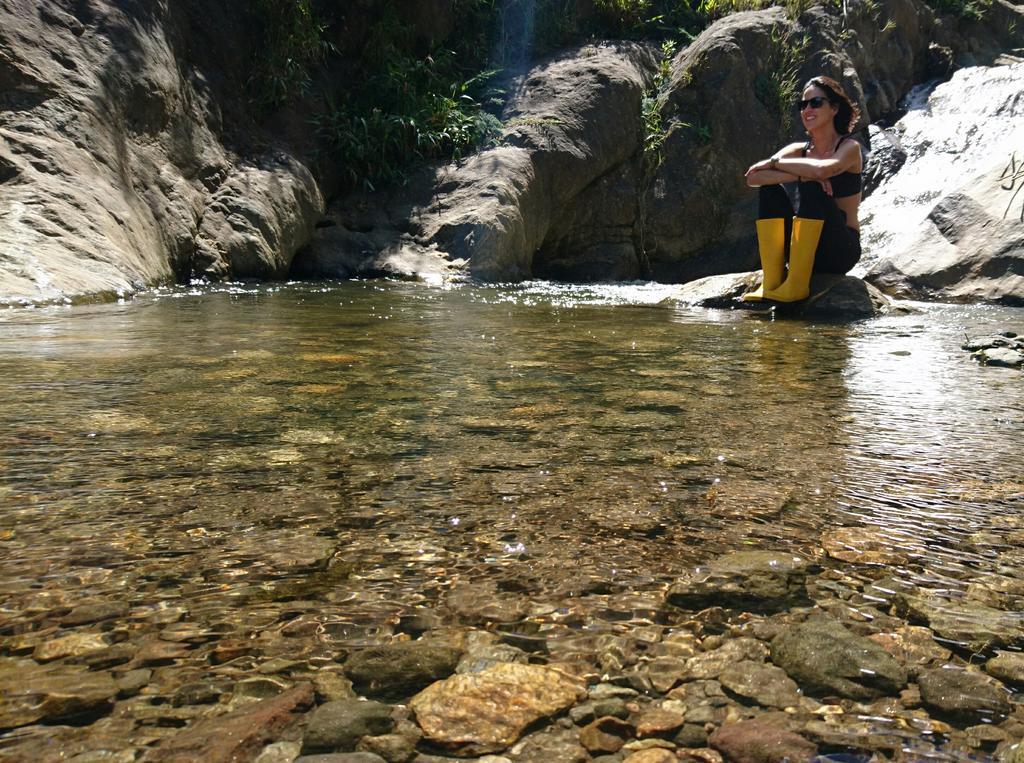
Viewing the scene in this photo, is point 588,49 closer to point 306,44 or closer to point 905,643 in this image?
point 306,44

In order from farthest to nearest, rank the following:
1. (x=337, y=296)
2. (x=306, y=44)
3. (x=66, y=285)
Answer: (x=306, y=44) → (x=337, y=296) → (x=66, y=285)

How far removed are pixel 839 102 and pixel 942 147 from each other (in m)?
6.41

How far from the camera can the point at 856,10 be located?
491 inches

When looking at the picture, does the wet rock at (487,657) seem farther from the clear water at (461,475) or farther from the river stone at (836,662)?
the river stone at (836,662)

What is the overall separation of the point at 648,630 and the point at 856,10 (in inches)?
545

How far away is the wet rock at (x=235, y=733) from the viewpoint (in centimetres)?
90

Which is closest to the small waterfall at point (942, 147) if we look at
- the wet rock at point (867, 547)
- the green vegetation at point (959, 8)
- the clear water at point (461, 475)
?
the green vegetation at point (959, 8)

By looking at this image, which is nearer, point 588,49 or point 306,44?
point 306,44

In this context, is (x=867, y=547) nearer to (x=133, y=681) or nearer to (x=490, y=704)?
(x=490, y=704)

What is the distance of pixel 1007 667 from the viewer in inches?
43.2

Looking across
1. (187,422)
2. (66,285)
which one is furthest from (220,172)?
Answer: (187,422)

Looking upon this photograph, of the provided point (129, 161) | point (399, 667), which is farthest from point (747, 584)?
point (129, 161)

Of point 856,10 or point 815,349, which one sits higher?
point 856,10

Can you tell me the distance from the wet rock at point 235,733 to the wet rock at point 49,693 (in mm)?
130
